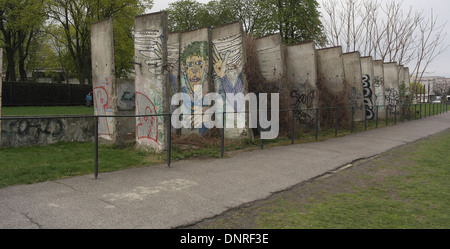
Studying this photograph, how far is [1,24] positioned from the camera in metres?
32.2

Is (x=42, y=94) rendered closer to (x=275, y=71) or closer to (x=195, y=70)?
(x=195, y=70)

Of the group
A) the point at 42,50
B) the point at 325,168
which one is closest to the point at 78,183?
the point at 325,168

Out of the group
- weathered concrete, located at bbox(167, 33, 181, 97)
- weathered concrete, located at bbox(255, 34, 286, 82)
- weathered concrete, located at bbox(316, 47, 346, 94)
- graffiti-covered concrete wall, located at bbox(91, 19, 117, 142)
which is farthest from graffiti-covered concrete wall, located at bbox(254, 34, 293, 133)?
graffiti-covered concrete wall, located at bbox(91, 19, 117, 142)

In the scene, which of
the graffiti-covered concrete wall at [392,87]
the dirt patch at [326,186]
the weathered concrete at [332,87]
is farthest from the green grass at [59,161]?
the graffiti-covered concrete wall at [392,87]

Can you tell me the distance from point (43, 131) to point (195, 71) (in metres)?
5.16

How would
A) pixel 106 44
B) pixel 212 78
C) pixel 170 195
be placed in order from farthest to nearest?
pixel 212 78, pixel 106 44, pixel 170 195

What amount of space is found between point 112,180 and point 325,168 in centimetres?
449

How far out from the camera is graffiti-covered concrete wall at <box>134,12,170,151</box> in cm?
900

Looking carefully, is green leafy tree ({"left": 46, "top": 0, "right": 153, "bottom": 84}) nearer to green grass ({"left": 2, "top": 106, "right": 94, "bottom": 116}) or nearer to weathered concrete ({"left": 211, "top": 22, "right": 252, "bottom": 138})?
green grass ({"left": 2, "top": 106, "right": 94, "bottom": 116})

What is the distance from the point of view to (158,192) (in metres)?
5.41

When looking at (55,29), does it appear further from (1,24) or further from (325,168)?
(325,168)

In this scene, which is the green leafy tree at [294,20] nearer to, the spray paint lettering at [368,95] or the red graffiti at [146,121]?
the spray paint lettering at [368,95]

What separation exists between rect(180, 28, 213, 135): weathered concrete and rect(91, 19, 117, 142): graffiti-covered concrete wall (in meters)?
3.05

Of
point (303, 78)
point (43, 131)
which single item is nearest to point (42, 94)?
point (43, 131)
